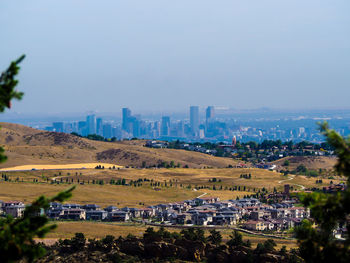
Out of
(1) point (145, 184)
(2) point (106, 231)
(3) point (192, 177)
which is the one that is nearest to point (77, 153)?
(3) point (192, 177)

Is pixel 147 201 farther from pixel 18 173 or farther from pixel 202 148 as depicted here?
pixel 202 148

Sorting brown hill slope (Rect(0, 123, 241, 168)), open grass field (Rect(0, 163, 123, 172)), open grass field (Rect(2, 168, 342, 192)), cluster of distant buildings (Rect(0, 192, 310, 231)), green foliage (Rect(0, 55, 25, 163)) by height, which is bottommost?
cluster of distant buildings (Rect(0, 192, 310, 231))

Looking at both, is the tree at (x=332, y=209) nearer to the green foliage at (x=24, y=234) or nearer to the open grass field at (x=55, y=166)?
the green foliage at (x=24, y=234)

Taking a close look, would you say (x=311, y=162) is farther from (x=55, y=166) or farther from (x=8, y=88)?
(x=8, y=88)

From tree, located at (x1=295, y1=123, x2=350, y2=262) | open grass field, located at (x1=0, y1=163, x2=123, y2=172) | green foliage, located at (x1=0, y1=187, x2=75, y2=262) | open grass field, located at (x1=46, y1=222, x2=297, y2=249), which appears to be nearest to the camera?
green foliage, located at (x1=0, y1=187, x2=75, y2=262)

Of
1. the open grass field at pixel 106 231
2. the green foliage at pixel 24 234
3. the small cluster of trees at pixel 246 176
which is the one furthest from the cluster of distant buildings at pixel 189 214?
the green foliage at pixel 24 234

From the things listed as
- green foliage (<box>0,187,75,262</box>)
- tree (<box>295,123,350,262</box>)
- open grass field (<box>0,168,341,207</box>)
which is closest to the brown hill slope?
open grass field (<box>0,168,341,207</box>)

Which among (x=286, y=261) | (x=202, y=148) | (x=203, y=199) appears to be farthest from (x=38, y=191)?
(x=202, y=148)

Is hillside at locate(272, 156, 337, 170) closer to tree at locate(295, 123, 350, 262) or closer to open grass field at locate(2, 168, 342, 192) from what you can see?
open grass field at locate(2, 168, 342, 192)
